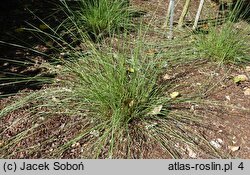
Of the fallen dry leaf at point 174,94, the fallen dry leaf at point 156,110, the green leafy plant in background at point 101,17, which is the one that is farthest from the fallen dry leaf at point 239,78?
the green leafy plant in background at point 101,17

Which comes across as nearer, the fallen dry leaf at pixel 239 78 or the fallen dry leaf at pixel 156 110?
the fallen dry leaf at pixel 156 110

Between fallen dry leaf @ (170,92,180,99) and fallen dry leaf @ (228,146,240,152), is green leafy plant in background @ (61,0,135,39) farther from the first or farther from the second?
fallen dry leaf @ (228,146,240,152)

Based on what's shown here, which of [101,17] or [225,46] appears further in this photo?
[101,17]

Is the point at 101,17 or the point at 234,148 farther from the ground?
the point at 101,17

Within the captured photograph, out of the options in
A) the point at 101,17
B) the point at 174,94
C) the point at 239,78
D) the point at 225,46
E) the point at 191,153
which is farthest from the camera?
the point at 101,17

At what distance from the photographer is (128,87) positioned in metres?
3.00

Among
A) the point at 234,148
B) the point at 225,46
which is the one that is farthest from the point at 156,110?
the point at 225,46

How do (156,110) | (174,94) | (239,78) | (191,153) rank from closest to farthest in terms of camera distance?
(191,153)
(156,110)
(174,94)
(239,78)

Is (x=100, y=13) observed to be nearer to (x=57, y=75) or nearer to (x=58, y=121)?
(x=57, y=75)

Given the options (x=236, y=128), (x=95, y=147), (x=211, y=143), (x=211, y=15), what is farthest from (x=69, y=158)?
(x=211, y=15)

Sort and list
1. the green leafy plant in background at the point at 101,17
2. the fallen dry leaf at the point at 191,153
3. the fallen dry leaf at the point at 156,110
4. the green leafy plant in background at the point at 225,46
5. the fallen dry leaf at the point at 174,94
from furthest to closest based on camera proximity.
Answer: the green leafy plant in background at the point at 101,17, the green leafy plant in background at the point at 225,46, the fallen dry leaf at the point at 174,94, the fallen dry leaf at the point at 156,110, the fallen dry leaf at the point at 191,153

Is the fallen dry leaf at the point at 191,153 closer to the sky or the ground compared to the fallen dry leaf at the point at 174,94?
closer to the ground

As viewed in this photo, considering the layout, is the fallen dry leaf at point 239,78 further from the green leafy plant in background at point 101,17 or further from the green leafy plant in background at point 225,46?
the green leafy plant in background at point 101,17

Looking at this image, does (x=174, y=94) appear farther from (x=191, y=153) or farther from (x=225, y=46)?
(x=225, y=46)
